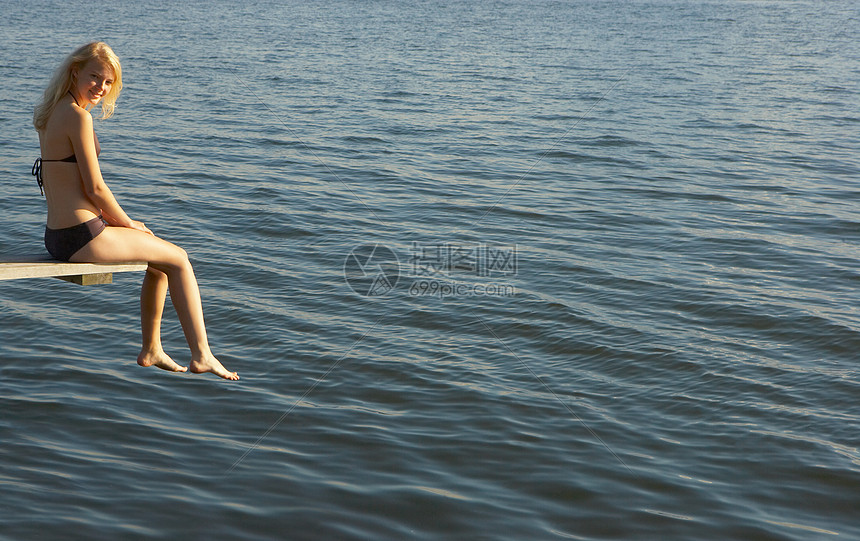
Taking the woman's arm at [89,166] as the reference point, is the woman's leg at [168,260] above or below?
below

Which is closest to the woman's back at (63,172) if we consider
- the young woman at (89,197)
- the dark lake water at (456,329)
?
the young woman at (89,197)

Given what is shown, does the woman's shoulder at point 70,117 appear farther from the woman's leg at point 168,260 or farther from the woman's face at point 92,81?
the woman's leg at point 168,260

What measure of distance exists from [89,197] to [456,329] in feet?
15.9

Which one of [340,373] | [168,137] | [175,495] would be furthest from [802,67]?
[175,495]

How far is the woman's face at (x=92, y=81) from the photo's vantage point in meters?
4.33

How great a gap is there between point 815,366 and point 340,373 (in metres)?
4.50

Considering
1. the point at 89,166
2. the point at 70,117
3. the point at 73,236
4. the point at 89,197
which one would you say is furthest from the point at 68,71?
the point at 73,236

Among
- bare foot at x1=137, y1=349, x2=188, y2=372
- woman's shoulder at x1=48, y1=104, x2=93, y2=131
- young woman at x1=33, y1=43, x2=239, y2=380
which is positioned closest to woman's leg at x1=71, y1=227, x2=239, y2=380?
young woman at x1=33, y1=43, x2=239, y2=380

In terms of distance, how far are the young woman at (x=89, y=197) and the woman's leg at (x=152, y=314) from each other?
1cm

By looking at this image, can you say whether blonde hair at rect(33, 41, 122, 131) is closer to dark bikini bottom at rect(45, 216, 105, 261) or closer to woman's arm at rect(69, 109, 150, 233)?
woman's arm at rect(69, 109, 150, 233)

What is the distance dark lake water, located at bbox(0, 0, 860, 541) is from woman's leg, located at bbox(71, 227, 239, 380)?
1.39m

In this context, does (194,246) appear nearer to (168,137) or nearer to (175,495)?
(175,495)

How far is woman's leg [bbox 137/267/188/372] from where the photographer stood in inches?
196

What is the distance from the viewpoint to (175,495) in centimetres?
577
